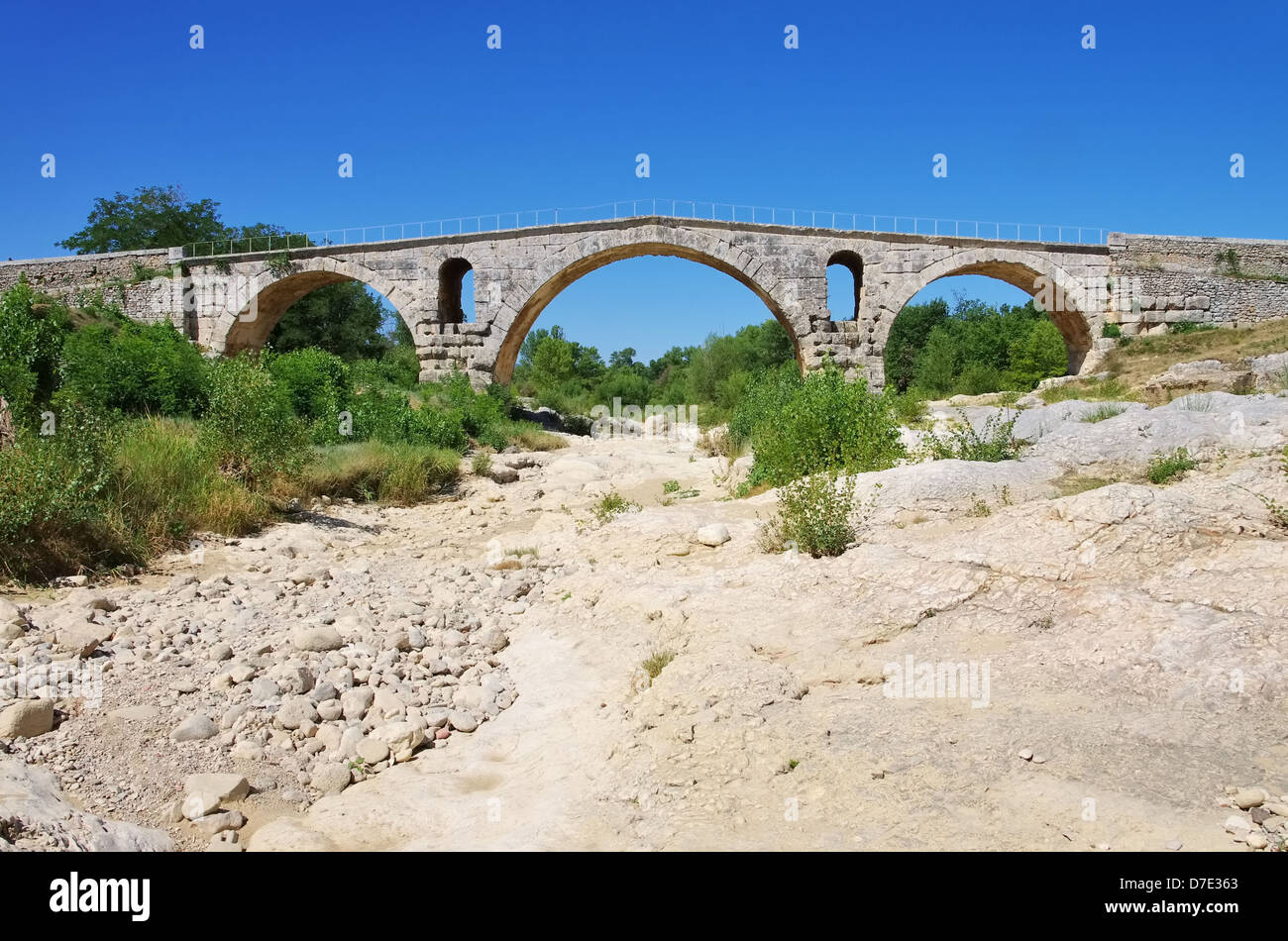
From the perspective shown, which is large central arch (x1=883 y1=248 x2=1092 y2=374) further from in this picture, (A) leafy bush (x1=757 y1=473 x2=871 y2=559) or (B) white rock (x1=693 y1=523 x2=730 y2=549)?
(A) leafy bush (x1=757 y1=473 x2=871 y2=559)

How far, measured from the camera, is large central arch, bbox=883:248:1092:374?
827 inches

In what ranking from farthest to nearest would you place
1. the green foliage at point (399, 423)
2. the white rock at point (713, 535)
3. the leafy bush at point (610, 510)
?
the green foliage at point (399, 423)
the leafy bush at point (610, 510)
the white rock at point (713, 535)

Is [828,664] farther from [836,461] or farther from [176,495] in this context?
→ [176,495]

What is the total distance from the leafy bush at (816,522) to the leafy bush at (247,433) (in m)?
5.41

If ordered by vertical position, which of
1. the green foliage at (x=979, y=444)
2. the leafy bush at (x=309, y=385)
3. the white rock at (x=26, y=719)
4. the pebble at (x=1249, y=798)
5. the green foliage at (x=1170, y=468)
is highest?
the leafy bush at (x=309, y=385)

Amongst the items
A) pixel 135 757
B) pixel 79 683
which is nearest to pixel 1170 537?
pixel 135 757

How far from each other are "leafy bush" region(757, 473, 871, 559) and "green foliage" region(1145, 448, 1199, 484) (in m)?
2.34

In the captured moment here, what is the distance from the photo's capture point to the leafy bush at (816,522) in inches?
225

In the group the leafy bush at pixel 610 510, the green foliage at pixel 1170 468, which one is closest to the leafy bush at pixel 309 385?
the leafy bush at pixel 610 510

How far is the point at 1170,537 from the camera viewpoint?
4668 mm

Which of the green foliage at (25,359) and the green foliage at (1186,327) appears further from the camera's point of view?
the green foliage at (1186,327)

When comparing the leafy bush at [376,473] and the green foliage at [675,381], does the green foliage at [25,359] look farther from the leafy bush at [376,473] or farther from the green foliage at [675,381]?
the green foliage at [675,381]

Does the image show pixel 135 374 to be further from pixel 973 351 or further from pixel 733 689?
pixel 973 351

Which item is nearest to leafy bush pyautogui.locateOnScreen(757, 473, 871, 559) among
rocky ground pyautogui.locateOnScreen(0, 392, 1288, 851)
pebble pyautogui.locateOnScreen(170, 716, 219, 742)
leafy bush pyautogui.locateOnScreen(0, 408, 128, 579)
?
rocky ground pyautogui.locateOnScreen(0, 392, 1288, 851)
